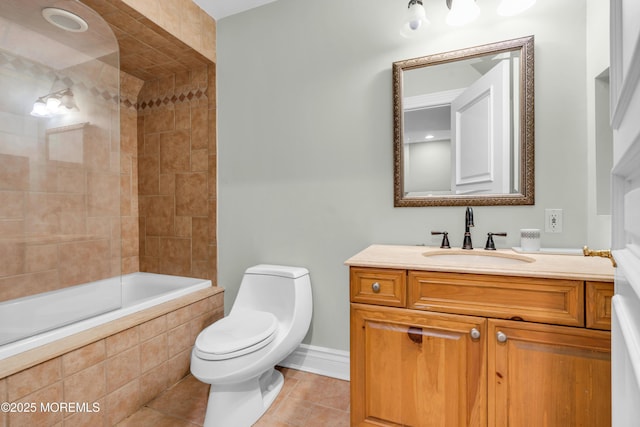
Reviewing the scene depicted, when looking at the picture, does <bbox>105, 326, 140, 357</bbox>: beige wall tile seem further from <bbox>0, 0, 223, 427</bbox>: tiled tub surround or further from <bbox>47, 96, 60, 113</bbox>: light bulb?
<bbox>47, 96, 60, 113</bbox>: light bulb

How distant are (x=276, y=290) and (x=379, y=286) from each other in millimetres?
847

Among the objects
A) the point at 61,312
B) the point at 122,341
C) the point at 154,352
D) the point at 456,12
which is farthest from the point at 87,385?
the point at 456,12

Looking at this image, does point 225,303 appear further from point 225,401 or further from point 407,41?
point 407,41

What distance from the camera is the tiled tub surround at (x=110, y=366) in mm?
1156

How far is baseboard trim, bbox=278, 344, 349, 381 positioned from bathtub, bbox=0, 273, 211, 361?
825mm

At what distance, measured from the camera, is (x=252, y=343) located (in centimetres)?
141

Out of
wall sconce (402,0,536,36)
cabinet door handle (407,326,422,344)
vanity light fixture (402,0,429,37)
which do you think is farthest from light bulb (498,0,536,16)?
cabinet door handle (407,326,422,344)

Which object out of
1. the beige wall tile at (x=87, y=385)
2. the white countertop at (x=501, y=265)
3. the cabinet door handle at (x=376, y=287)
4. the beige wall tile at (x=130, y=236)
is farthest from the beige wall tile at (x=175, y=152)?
the cabinet door handle at (x=376, y=287)

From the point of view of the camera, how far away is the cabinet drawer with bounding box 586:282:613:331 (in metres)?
0.95

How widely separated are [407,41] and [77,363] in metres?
2.30

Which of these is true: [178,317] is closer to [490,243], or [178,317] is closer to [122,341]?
[122,341]

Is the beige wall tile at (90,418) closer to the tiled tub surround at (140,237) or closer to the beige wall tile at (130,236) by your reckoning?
the tiled tub surround at (140,237)

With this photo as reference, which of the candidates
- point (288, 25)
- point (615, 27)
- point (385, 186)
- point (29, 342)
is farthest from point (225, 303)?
point (615, 27)

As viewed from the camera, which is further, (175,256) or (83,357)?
(175,256)
